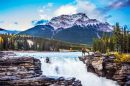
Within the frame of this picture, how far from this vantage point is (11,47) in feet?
380

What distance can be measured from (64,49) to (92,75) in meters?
109

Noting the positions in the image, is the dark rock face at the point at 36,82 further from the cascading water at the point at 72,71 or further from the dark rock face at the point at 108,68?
the dark rock face at the point at 108,68

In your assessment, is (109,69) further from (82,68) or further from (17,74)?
(17,74)

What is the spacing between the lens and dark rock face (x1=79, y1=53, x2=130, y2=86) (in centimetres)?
3570

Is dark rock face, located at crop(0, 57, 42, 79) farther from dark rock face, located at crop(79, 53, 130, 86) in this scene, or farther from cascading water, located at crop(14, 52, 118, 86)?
dark rock face, located at crop(79, 53, 130, 86)

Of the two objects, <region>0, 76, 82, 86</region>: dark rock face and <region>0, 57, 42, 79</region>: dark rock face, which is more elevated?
<region>0, 57, 42, 79</region>: dark rock face

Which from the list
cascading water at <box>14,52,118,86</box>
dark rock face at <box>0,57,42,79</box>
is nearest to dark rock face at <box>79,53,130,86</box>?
cascading water at <box>14,52,118,86</box>

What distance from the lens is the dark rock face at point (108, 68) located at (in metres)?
35.7

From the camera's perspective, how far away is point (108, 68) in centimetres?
3888

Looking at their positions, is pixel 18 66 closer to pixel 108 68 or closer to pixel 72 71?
pixel 72 71

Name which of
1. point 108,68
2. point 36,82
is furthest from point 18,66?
point 108,68

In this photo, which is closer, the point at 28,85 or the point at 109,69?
the point at 28,85

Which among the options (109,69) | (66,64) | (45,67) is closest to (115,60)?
(109,69)

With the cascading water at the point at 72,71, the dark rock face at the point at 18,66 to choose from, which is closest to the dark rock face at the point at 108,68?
the cascading water at the point at 72,71
